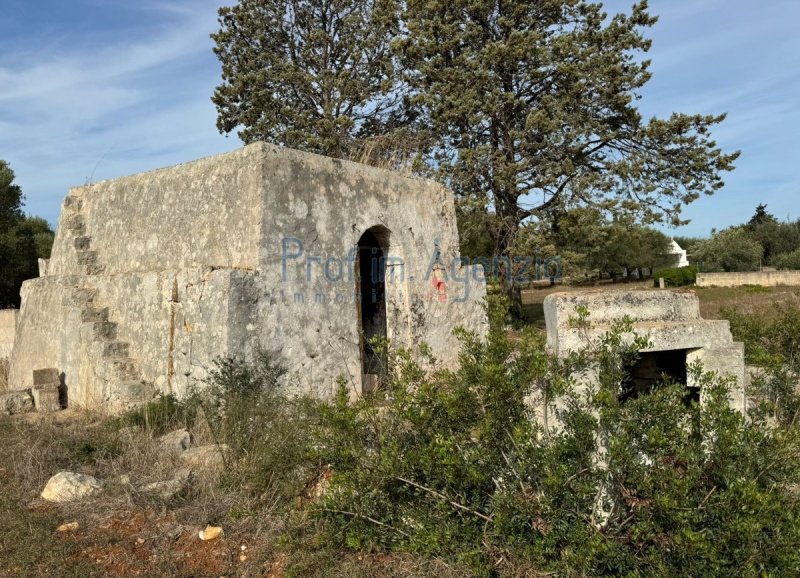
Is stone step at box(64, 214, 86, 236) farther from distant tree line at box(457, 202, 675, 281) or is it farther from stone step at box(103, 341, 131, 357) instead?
distant tree line at box(457, 202, 675, 281)

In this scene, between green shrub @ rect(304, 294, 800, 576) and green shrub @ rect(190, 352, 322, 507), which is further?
green shrub @ rect(190, 352, 322, 507)

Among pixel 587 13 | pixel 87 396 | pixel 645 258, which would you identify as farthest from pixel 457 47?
pixel 645 258

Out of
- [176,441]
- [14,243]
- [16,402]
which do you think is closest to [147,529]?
[176,441]

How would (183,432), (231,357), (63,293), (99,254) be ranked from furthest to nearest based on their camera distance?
(99,254), (63,293), (231,357), (183,432)

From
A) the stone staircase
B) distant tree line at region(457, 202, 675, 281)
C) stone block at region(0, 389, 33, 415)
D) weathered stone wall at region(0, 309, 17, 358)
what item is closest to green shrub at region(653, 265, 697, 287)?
distant tree line at region(457, 202, 675, 281)

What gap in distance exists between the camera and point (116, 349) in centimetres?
799

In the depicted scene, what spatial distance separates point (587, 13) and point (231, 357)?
55.9ft

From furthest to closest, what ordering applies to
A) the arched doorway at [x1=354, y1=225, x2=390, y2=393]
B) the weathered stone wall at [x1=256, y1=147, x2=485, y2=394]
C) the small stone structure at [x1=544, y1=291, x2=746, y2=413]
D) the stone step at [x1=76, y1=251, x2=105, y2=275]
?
the stone step at [x1=76, y1=251, x2=105, y2=275], the arched doorway at [x1=354, y1=225, x2=390, y2=393], the weathered stone wall at [x1=256, y1=147, x2=485, y2=394], the small stone structure at [x1=544, y1=291, x2=746, y2=413]

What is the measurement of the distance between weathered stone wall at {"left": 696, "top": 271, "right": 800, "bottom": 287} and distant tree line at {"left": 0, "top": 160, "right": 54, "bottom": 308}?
111 feet

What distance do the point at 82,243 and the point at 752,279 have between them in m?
35.6

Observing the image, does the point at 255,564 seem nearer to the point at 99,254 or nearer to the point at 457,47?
the point at 99,254

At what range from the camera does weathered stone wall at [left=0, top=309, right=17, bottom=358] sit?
44.4 ft

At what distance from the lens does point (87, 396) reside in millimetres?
8031

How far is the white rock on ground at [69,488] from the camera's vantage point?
16.0 ft
